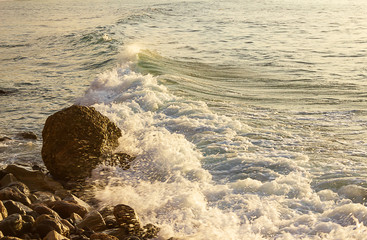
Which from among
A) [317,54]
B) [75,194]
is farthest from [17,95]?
[317,54]

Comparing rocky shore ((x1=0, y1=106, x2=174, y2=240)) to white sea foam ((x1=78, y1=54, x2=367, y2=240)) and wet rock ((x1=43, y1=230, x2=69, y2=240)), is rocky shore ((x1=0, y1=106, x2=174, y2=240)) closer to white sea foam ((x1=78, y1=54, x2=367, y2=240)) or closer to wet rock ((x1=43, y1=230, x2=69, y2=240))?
wet rock ((x1=43, y1=230, x2=69, y2=240))

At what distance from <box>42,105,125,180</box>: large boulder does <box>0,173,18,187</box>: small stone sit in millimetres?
627

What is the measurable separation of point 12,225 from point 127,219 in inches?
44.7

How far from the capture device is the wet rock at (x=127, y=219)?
439cm

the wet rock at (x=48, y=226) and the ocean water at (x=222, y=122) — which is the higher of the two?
the wet rock at (x=48, y=226)

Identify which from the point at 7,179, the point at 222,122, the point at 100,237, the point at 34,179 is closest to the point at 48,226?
the point at 100,237

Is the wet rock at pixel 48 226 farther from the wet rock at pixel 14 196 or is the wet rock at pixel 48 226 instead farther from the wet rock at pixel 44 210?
the wet rock at pixel 14 196

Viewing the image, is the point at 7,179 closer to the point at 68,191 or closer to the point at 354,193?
the point at 68,191

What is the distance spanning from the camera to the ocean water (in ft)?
15.6

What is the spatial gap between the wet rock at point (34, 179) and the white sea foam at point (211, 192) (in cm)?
66

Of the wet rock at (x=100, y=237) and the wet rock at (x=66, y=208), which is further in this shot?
the wet rock at (x=66, y=208)

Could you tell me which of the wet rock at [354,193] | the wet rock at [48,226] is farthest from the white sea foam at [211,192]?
the wet rock at [48,226]

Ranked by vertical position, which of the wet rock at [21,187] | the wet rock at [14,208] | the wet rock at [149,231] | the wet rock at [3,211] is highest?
the wet rock at [3,211]

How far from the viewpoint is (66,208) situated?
471 cm
